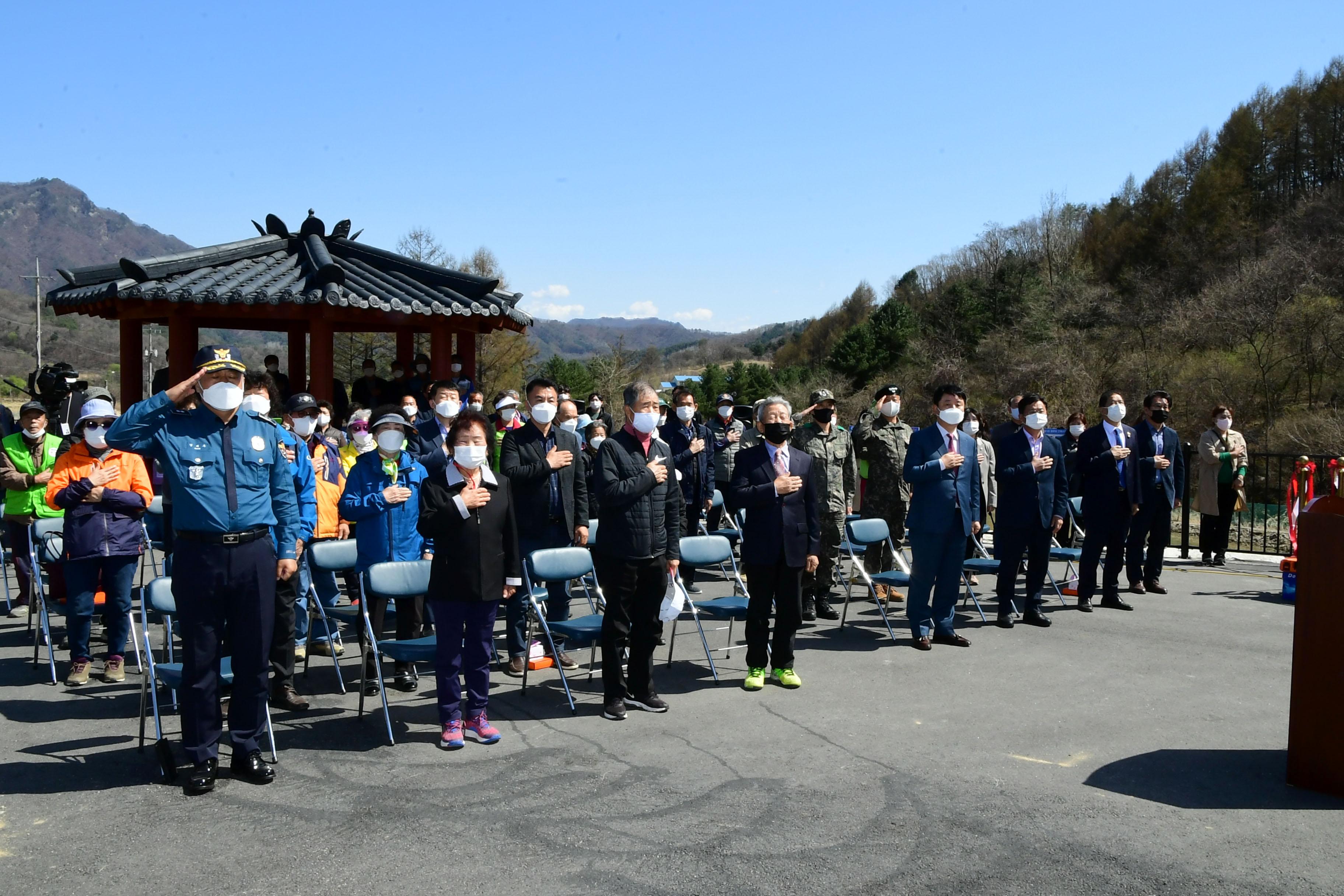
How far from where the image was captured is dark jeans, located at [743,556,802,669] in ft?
22.5

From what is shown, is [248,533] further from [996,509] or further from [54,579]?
[996,509]

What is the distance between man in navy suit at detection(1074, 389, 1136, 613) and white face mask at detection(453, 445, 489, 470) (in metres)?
6.65

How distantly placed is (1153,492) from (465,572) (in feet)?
26.0

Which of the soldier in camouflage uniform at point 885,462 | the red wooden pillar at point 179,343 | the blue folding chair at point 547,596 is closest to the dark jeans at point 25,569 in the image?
the blue folding chair at point 547,596

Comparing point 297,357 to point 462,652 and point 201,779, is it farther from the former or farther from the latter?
point 201,779

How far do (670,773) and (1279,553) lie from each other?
1196cm

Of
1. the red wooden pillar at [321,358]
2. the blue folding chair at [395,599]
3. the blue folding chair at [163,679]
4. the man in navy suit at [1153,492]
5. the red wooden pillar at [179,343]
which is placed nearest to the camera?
the blue folding chair at [163,679]

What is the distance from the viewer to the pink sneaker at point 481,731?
18.8 ft

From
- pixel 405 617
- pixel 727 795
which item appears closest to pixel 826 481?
pixel 405 617

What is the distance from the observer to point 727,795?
16.1 ft

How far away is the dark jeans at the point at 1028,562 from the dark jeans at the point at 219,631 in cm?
650

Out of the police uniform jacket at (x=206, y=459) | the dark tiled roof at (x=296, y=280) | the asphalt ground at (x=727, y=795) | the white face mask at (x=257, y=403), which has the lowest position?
the asphalt ground at (x=727, y=795)

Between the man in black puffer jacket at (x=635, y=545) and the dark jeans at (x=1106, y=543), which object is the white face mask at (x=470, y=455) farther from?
the dark jeans at (x=1106, y=543)

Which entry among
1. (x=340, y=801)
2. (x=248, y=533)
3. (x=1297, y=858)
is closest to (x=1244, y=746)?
(x=1297, y=858)
